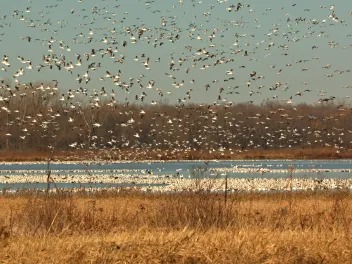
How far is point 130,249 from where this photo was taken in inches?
428

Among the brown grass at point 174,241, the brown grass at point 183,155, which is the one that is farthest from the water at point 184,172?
the brown grass at point 174,241

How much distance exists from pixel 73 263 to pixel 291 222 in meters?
6.86

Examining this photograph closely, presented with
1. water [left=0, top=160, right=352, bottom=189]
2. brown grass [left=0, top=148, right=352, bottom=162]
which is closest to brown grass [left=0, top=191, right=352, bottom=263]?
water [left=0, top=160, right=352, bottom=189]

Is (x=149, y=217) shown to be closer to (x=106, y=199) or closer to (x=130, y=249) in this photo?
(x=130, y=249)

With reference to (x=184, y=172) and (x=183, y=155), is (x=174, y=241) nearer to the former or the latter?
(x=184, y=172)

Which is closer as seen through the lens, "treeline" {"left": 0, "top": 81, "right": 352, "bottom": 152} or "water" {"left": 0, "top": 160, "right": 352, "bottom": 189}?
"water" {"left": 0, "top": 160, "right": 352, "bottom": 189}

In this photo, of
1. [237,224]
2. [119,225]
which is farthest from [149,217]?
[237,224]

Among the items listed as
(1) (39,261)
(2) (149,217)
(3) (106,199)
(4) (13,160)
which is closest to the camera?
(1) (39,261)

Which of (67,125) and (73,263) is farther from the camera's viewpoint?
(67,125)

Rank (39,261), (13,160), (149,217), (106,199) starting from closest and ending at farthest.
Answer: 1. (39,261)
2. (149,217)
3. (106,199)
4. (13,160)

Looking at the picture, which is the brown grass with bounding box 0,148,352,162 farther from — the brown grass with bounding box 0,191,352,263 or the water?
the brown grass with bounding box 0,191,352,263

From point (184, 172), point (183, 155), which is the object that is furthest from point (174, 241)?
point (183, 155)

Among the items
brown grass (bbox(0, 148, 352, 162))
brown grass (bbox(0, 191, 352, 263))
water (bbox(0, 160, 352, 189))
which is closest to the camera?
brown grass (bbox(0, 191, 352, 263))

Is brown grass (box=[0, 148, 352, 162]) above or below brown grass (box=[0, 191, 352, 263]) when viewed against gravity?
above
